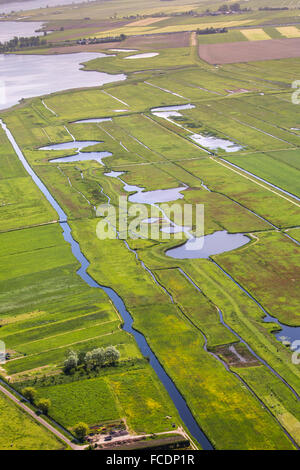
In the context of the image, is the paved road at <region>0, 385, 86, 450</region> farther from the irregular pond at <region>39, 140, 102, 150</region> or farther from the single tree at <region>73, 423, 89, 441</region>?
the irregular pond at <region>39, 140, 102, 150</region>

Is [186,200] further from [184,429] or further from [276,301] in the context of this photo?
[184,429]

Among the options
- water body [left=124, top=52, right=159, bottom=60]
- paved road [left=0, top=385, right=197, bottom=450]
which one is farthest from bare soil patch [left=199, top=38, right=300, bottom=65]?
paved road [left=0, top=385, right=197, bottom=450]

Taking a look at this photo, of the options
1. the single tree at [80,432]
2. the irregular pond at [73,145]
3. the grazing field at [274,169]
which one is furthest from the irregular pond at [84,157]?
the single tree at [80,432]

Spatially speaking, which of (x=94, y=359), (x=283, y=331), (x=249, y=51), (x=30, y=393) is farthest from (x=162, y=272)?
(x=249, y=51)

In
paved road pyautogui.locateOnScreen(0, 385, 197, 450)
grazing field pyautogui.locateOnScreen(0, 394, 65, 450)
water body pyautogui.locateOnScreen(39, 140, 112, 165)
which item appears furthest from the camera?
water body pyautogui.locateOnScreen(39, 140, 112, 165)

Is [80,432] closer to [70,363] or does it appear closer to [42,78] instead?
[70,363]
